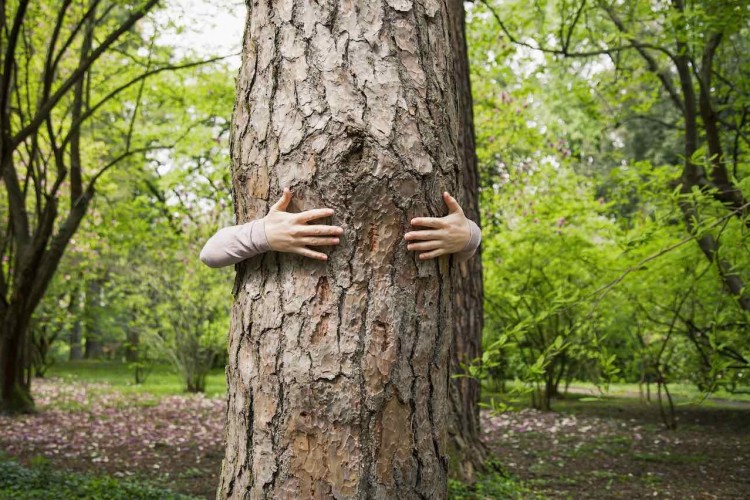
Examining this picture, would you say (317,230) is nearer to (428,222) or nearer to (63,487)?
(428,222)

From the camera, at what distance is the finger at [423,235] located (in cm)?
185

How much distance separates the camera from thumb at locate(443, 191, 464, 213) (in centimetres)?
193

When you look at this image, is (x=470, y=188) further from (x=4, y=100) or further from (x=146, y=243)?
(x=146, y=243)

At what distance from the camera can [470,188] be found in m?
5.17

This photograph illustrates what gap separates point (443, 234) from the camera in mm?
1890

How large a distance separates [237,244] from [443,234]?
593mm

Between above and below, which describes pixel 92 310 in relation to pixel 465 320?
above

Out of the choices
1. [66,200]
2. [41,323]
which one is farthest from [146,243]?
[41,323]

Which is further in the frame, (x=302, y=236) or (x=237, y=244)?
(x=237, y=244)

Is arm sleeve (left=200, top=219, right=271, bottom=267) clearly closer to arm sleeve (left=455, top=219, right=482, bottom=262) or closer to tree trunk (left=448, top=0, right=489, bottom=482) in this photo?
arm sleeve (left=455, top=219, right=482, bottom=262)

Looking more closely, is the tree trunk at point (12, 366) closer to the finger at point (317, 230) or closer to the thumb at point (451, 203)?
the finger at point (317, 230)

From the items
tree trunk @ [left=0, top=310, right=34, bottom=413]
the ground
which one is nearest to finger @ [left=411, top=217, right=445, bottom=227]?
the ground

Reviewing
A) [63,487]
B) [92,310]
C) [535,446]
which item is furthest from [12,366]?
[92,310]

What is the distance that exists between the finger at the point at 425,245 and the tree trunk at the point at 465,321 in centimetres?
306
